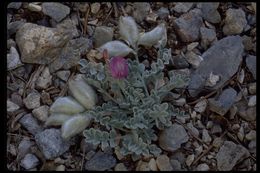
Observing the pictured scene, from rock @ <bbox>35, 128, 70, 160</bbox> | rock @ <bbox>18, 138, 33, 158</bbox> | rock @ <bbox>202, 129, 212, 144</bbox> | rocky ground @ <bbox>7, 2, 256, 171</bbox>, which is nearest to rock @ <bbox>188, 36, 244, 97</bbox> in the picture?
rocky ground @ <bbox>7, 2, 256, 171</bbox>

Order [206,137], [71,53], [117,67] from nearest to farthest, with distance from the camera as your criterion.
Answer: [117,67], [206,137], [71,53]

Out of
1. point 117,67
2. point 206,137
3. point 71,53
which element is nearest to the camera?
point 117,67

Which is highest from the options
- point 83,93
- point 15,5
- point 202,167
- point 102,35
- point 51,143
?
→ point 15,5

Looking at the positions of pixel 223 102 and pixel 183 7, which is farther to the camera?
pixel 183 7

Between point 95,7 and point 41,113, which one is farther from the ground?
point 95,7

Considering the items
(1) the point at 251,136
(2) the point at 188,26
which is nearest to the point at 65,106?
(2) the point at 188,26

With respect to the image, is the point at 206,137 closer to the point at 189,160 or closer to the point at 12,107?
the point at 189,160
